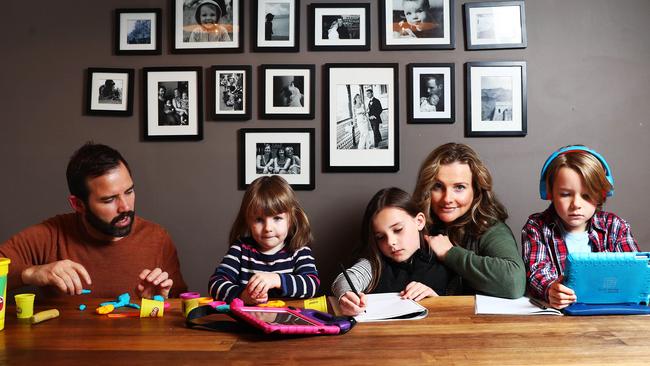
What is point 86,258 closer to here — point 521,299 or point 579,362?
point 521,299

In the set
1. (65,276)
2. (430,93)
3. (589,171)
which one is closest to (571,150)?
(589,171)

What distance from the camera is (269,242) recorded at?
77.0 inches

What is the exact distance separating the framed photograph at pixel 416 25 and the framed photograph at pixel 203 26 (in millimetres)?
680

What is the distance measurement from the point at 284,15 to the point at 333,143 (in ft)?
2.10

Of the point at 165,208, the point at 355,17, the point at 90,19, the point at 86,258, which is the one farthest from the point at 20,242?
the point at 355,17

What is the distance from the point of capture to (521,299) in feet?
5.67

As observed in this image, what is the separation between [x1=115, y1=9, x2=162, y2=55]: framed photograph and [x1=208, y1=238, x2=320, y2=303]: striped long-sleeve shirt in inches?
46.5

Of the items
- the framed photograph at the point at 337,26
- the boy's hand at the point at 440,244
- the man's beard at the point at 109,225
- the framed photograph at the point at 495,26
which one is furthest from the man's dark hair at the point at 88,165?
the framed photograph at the point at 495,26

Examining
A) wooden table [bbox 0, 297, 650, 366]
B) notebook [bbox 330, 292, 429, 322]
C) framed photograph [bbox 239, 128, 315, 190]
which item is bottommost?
wooden table [bbox 0, 297, 650, 366]

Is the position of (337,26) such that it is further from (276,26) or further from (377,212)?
(377,212)

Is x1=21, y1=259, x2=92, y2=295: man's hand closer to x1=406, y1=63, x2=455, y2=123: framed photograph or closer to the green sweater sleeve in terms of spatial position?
the green sweater sleeve

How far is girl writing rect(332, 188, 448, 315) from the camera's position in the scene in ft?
6.42

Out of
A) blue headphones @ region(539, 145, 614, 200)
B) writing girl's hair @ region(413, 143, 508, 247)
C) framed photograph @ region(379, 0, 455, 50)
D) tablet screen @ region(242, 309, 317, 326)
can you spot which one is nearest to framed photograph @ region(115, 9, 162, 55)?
framed photograph @ region(379, 0, 455, 50)

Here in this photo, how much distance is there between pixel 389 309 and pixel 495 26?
1.60m
